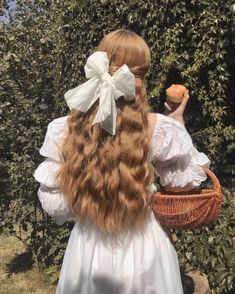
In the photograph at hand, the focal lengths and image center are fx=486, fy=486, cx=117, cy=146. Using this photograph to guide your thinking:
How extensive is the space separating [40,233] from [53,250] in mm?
719

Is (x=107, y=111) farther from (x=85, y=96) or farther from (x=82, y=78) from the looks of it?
(x=82, y=78)

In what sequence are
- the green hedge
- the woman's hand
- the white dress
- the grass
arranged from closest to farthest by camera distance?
the white dress, the woman's hand, the green hedge, the grass

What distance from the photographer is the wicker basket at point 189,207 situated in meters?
1.91

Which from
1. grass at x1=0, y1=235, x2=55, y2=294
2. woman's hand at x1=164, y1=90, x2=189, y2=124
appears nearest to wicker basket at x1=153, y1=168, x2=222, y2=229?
woman's hand at x1=164, y1=90, x2=189, y2=124

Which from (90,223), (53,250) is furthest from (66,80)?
(90,223)

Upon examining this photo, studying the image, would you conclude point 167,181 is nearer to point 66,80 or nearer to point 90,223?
point 90,223

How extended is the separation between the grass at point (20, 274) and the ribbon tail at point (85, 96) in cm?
276

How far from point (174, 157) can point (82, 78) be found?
4605mm

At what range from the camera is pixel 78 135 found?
76.2 inches

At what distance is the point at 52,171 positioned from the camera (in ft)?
6.64

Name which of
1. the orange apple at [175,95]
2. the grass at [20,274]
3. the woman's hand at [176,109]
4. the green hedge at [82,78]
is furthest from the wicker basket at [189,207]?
the grass at [20,274]

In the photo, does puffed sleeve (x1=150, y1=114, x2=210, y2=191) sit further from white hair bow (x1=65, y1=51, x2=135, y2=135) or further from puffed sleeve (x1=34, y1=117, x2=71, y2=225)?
puffed sleeve (x1=34, y1=117, x2=71, y2=225)

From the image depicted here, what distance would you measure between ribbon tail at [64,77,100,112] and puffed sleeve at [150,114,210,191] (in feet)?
0.89

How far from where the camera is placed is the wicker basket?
1912 mm
